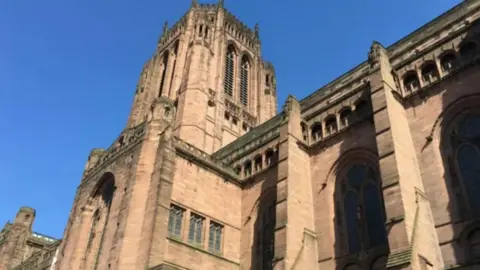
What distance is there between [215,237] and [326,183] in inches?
272

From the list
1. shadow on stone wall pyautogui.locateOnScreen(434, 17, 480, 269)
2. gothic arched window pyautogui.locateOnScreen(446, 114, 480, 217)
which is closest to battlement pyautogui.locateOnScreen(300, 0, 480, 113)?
shadow on stone wall pyautogui.locateOnScreen(434, 17, 480, 269)

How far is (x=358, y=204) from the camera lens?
1947cm

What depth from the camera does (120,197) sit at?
23203 millimetres

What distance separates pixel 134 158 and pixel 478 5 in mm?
18545

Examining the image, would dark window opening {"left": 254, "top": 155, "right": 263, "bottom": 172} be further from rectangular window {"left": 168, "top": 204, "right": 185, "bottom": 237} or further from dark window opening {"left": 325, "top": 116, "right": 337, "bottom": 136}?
rectangular window {"left": 168, "top": 204, "right": 185, "bottom": 237}

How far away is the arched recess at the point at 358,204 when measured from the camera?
18.2 meters

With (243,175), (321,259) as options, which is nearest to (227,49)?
(243,175)

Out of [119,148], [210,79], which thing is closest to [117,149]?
[119,148]

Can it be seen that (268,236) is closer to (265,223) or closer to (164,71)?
(265,223)

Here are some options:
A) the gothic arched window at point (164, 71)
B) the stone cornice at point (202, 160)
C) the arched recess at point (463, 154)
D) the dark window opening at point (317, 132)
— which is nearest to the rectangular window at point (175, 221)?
the stone cornice at point (202, 160)

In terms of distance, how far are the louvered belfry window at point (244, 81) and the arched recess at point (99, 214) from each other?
75.4 ft

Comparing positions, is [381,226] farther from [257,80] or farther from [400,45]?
[257,80]

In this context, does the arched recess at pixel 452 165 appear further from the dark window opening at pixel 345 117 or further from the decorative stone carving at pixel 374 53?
the dark window opening at pixel 345 117

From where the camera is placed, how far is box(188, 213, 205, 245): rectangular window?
2227 centimetres
